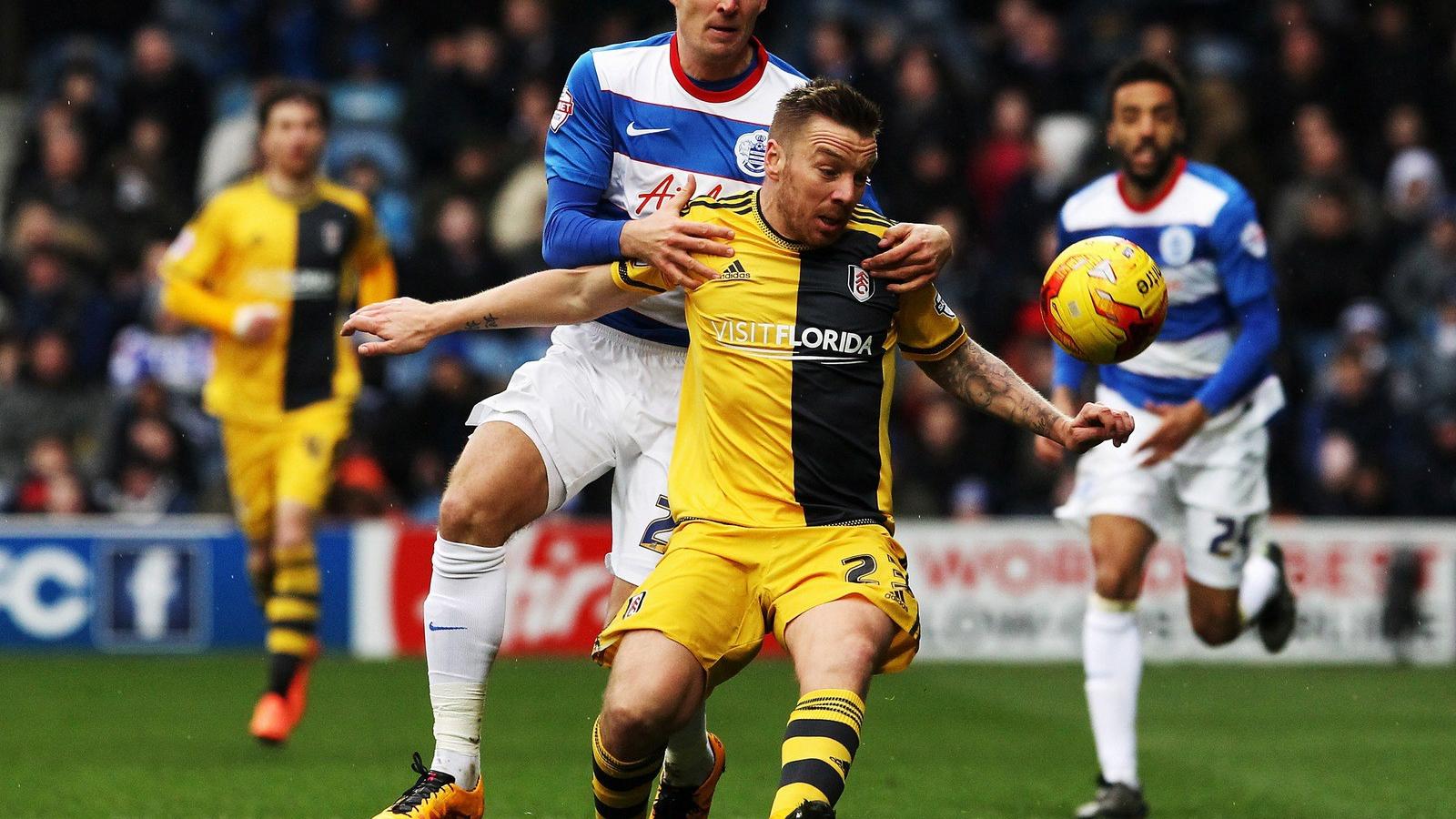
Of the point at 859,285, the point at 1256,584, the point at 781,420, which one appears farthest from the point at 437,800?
the point at 1256,584

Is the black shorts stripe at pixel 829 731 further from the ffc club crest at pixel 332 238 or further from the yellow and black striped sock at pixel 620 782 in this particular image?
the ffc club crest at pixel 332 238

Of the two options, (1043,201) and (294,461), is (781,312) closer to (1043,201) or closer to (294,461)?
(294,461)

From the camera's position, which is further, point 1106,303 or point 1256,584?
point 1256,584

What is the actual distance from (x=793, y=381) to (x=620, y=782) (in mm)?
1105

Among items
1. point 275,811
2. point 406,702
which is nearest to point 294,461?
point 406,702

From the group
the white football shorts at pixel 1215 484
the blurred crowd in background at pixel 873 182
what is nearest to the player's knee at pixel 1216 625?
the white football shorts at pixel 1215 484

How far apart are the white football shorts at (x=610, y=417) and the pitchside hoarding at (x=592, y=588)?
6.59m

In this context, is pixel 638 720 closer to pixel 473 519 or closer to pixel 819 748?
pixel 819 748

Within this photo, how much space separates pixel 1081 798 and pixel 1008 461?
6.65m

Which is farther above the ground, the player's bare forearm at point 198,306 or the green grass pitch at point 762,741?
the player's bare forearm at point 198,306

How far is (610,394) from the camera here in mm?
6109

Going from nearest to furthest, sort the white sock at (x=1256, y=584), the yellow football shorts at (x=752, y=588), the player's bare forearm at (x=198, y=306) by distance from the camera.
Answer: the yellow football shorts at (x=752, y=588) < the white sock at (x=1256, y=584) < the player's bare forearm at (x=198, y=306)

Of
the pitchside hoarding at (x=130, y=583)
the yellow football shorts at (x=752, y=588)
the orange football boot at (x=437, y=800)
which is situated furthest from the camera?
the pitchside hoarding at (x=130, y=583)

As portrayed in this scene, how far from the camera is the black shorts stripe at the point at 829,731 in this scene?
193 inches
